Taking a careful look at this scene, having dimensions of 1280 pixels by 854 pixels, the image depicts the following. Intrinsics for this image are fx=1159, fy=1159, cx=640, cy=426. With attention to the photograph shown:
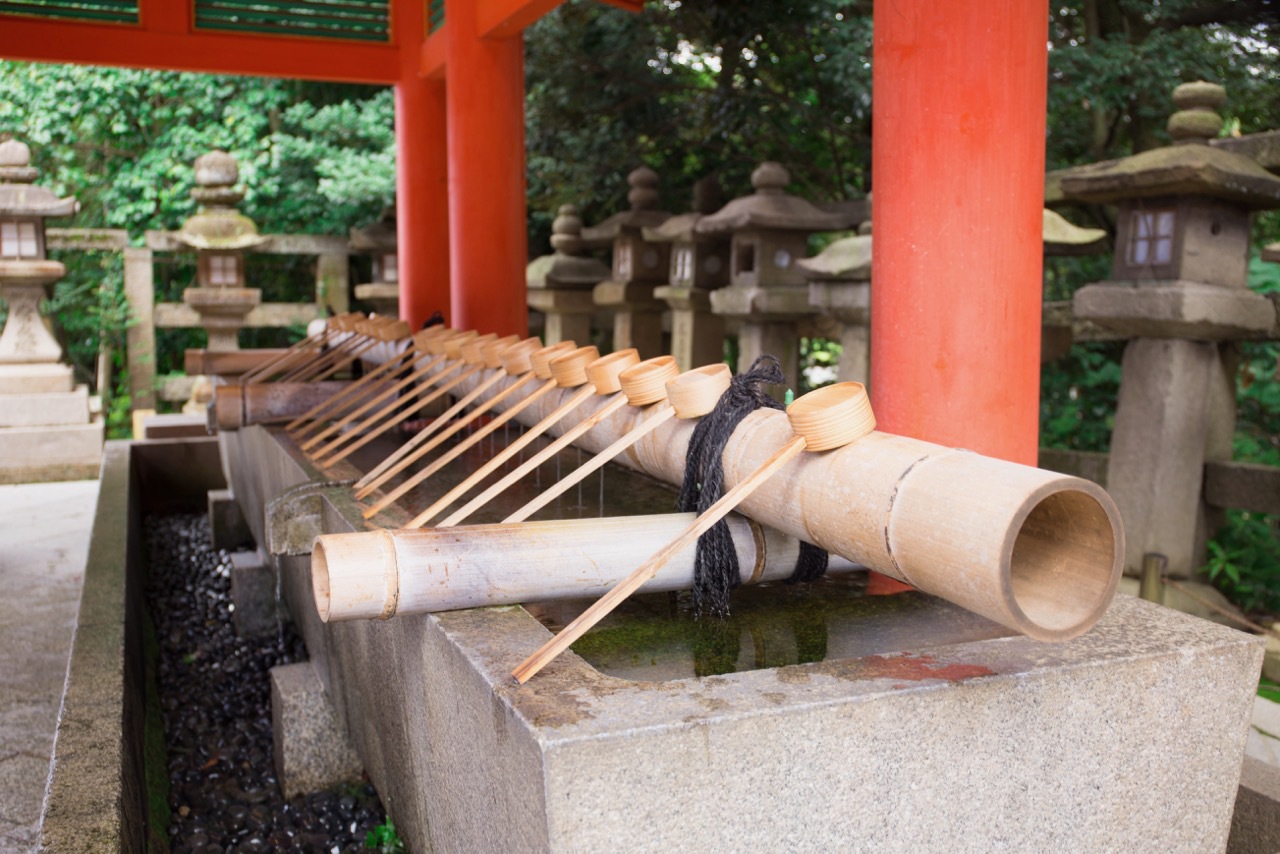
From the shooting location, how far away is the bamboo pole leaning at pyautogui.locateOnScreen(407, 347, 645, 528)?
266cm

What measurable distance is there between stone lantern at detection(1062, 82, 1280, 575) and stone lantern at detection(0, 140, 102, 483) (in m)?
7.94

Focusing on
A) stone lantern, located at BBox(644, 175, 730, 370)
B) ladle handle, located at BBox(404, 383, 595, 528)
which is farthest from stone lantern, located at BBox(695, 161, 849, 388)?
ladle handle, located at BBox(404, 383, 595, 528)

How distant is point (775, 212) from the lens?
6.69m

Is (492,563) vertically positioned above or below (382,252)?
below

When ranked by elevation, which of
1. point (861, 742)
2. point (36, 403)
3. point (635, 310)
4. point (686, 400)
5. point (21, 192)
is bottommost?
point (36, 403)

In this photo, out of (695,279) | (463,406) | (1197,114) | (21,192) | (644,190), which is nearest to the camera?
(463,406)

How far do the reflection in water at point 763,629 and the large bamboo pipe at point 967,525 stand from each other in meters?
0.25

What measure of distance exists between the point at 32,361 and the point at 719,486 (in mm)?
9564

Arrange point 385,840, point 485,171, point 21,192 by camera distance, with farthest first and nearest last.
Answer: point 21,192
point 485,171
point 385,840

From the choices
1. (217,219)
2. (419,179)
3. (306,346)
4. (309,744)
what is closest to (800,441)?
(309,744)

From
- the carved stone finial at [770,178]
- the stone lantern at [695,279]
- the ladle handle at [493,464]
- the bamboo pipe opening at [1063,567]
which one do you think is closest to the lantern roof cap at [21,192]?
the stone lantern at [695,279]

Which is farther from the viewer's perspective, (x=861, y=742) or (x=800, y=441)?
(x=800, y=441)

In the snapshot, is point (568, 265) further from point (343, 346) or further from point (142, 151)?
point (142, 151)

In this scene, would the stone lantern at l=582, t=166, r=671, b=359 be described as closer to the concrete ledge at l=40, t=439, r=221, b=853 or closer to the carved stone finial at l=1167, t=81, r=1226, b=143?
the carved stone finial at l=1167, t=81, r=1226, b=143
